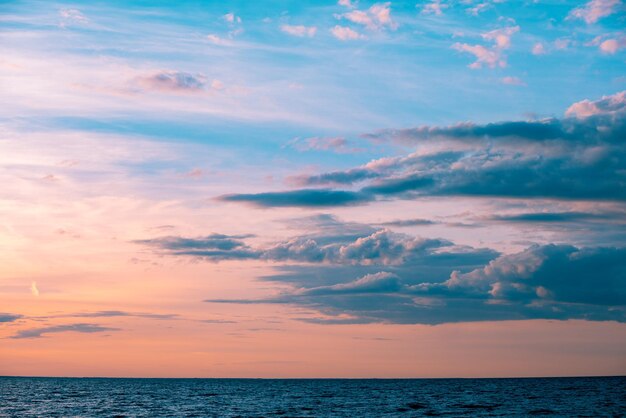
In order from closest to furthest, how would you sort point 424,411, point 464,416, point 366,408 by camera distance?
point 464,416
point 424,411
point 366,408

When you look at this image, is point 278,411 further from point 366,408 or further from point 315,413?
point 366,408

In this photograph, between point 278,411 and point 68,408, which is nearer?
point 278,411

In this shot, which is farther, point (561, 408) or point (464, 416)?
point (561, 408)

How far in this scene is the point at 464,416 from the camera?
100 m

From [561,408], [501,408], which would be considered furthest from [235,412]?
[561,408]

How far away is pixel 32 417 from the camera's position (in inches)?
3979

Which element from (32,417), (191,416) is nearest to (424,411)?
(191,416)

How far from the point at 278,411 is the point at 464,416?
29.9 metres

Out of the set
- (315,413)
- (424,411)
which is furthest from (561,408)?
(315,413)

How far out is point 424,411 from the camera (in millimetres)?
110312

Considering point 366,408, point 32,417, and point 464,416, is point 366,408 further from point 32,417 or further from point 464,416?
point 32,417

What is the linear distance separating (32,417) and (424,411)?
192ft

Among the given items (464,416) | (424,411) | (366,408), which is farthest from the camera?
(366,408)

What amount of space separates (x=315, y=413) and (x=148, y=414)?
25.2 metres
